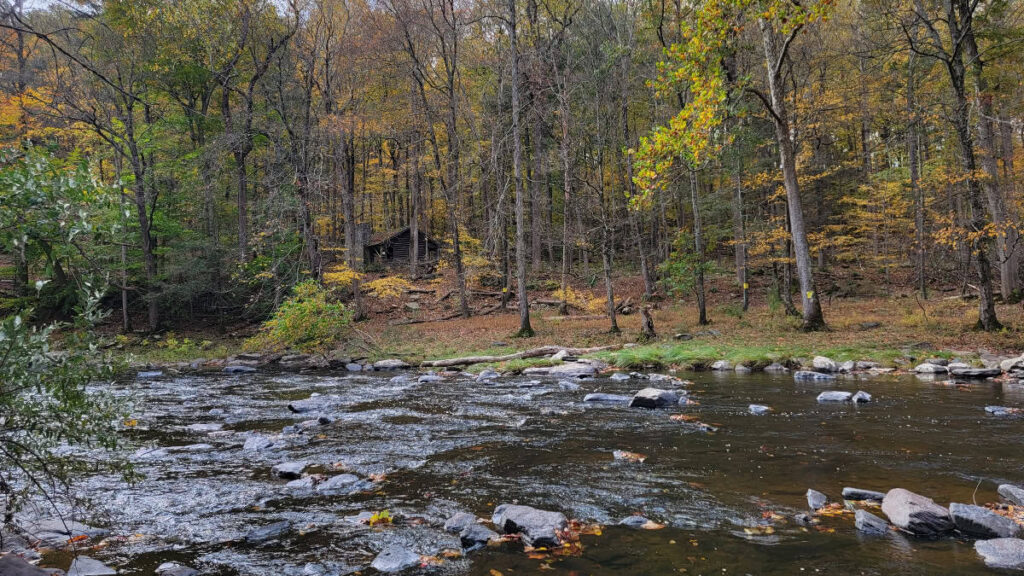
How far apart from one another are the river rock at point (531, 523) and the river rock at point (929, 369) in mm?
10306

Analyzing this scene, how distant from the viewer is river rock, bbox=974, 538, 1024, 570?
3123 mm

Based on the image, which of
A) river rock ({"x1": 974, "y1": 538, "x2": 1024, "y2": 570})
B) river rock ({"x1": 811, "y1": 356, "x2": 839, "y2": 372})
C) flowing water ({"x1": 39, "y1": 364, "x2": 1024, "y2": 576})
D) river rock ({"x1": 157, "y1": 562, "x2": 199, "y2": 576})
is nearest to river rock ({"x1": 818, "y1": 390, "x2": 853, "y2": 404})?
flowing water ({"x1": 39, "y1": 364, "x2": 1024, "y2": 576})

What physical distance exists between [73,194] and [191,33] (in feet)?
76.9

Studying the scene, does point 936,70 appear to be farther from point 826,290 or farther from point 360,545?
point 360,545

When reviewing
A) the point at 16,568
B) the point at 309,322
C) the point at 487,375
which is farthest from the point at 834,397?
the point at 309,322

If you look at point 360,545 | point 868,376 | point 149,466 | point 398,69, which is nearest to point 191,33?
point 398,69

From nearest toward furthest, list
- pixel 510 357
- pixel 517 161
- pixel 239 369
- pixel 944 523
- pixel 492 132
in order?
1. pixel 944 523
2. pixel 510 357
3. pixel 239 369
4. pixel 517 161
5. pixel 492 132

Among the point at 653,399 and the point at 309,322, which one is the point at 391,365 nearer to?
the point at 309,322

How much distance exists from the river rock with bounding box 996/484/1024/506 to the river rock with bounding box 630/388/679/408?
4.40 m

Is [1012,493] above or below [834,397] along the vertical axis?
above

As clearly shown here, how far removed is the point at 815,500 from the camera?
163 inches

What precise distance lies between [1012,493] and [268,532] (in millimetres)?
5769

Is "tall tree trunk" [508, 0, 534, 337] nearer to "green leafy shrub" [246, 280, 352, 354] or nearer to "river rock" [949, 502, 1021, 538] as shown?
"green leafy shrub" [246, 280, 352, 354]

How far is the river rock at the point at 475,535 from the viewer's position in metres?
3.67
